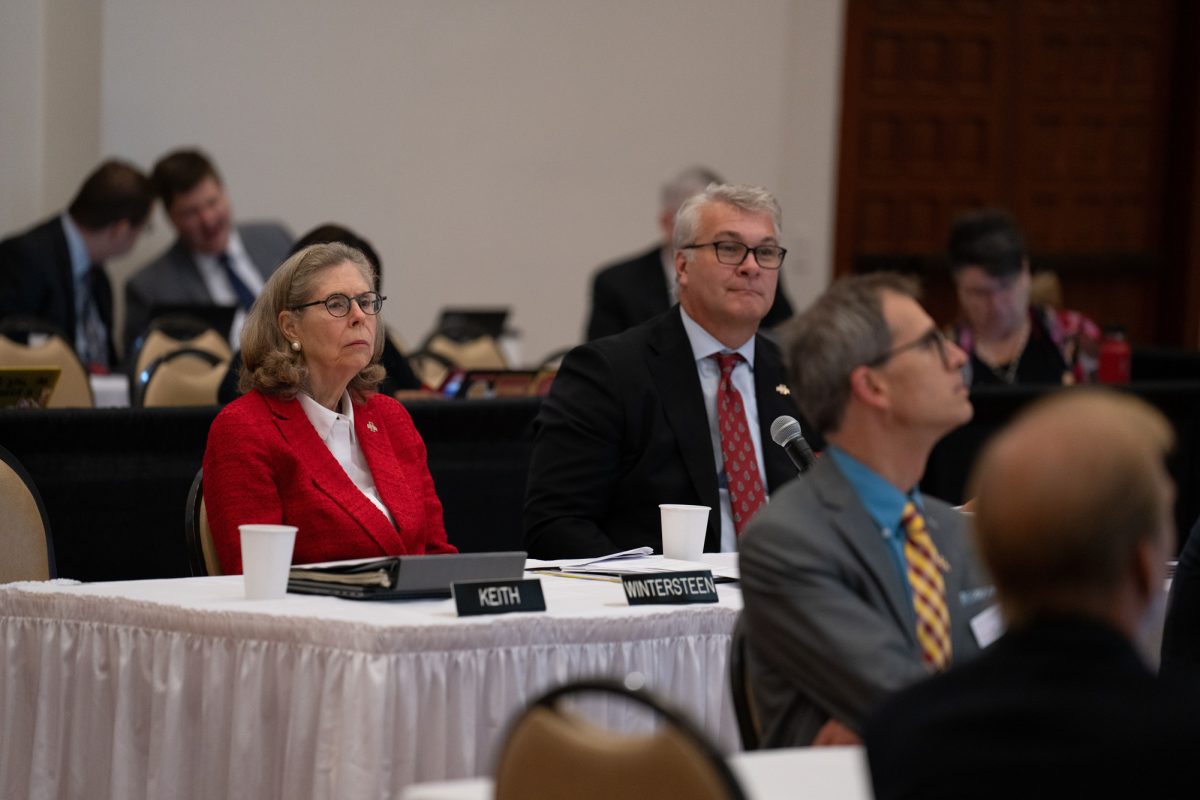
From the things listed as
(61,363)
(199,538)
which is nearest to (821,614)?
(199,538)

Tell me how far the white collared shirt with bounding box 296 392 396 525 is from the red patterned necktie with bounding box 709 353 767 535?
750 mm

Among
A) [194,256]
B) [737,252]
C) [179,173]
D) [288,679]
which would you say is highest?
Result: [179,173]

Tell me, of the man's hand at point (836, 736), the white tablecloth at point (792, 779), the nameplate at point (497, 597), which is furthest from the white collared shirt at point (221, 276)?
the white tablecloth at point (792, 779)

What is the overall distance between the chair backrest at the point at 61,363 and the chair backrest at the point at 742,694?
3839 millimetres

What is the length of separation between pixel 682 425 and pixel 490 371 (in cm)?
208

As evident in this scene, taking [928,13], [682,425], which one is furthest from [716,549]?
[928,13]

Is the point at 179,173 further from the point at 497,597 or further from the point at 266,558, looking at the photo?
the point at 497,597

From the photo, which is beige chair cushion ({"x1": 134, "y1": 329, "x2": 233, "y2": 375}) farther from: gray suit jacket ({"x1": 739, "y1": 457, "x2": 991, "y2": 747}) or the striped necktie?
gray suit jacket ({"x1": 739, "y1": 457, "x2": 991, "y2": 747})

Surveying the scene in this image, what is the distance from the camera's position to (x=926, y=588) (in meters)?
2.32

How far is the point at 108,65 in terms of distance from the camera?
29.6 ft

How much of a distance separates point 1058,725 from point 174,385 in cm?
440

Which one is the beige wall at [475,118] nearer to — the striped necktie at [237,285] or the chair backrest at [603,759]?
the striped necktie at [237,285]

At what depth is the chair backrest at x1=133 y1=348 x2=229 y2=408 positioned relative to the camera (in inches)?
214

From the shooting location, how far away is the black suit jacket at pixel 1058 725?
4.64 feet
